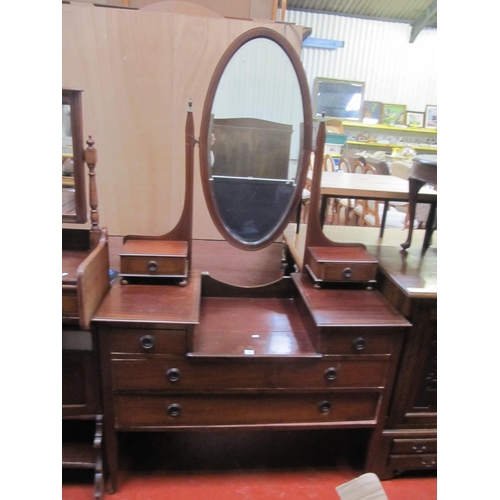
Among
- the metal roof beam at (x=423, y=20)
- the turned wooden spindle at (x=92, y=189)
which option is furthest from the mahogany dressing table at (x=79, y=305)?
the metal roof beam at (x=423, y=20)

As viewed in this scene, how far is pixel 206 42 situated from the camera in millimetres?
1463

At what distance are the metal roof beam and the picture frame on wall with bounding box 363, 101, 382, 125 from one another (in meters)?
0.84

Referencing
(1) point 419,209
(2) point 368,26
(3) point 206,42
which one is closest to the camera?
(3) point 206,42

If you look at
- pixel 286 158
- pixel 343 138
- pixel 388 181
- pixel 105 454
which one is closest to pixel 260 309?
pixel 286 158

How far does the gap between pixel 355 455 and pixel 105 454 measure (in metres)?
0.83

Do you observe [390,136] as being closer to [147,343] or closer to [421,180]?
[421,180]

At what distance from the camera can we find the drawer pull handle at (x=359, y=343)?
3.60 feet

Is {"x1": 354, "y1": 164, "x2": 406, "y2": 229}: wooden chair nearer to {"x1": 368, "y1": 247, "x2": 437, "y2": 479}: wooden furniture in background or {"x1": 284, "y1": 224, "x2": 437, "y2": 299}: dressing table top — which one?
{"x1": 284, "y1": 224, "x2": 437, "y2": 299}: dressing table top

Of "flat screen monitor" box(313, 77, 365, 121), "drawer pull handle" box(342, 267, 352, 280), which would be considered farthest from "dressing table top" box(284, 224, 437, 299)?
"flat screen monitor" box(313, 77, 365, 121)

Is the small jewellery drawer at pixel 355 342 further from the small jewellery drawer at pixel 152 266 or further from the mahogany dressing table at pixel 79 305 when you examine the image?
the mahogany dressing table at pixel 79 305

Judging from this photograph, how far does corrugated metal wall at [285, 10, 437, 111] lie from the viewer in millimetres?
4840

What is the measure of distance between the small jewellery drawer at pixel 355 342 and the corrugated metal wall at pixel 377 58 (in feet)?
15.2

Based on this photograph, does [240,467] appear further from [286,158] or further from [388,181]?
[388,181]

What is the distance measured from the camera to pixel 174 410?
111 cm
